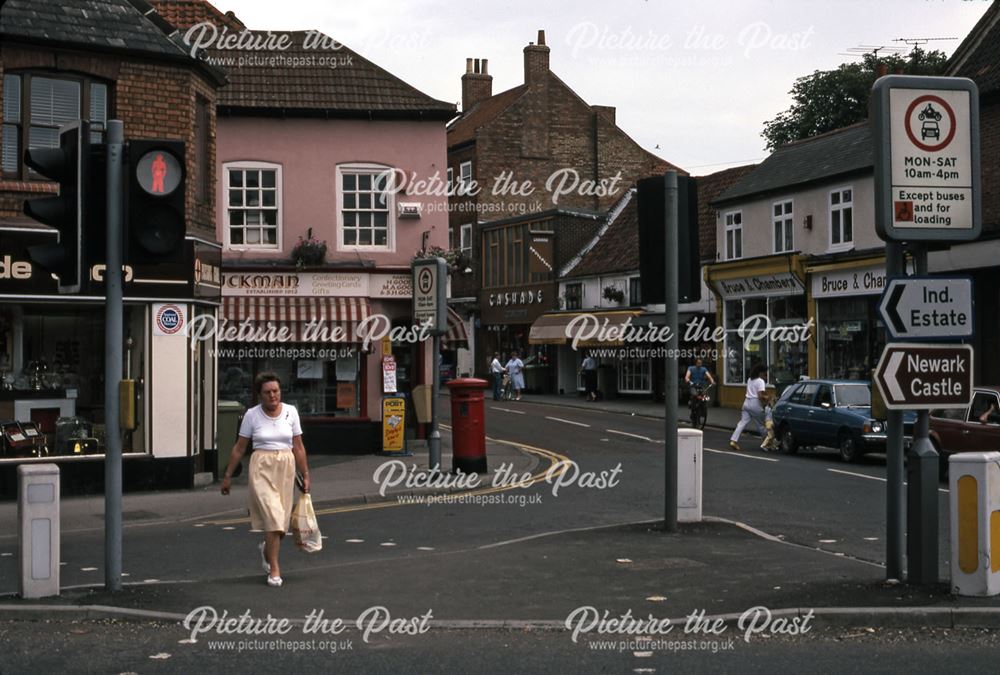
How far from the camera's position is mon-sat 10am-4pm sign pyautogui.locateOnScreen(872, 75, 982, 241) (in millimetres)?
9062

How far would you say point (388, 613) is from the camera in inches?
336

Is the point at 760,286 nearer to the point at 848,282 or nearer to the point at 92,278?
the point at 848,282

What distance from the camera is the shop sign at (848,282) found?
32.0m

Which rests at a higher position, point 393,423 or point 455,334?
point 455,334

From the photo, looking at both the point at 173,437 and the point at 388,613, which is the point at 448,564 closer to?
the point at 388,613

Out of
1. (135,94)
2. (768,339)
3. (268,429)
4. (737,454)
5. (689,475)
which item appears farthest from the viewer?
(768,339)

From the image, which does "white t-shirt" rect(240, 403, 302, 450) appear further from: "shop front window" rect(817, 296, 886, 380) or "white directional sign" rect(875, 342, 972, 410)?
"shop front window" rect(817, 296, 886, 380)

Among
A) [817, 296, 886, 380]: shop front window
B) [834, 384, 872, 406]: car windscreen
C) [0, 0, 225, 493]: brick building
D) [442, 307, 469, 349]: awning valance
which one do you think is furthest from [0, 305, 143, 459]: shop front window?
[817, 296, 886, 380]: shop front window

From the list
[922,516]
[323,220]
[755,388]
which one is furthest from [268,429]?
[755,388]

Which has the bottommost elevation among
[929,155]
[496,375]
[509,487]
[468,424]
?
[509,487]

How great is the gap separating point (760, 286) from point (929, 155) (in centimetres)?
2819

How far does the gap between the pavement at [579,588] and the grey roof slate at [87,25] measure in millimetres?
8640

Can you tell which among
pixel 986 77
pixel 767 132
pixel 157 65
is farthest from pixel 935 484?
pixel 767 132

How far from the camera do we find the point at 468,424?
18.8 m
